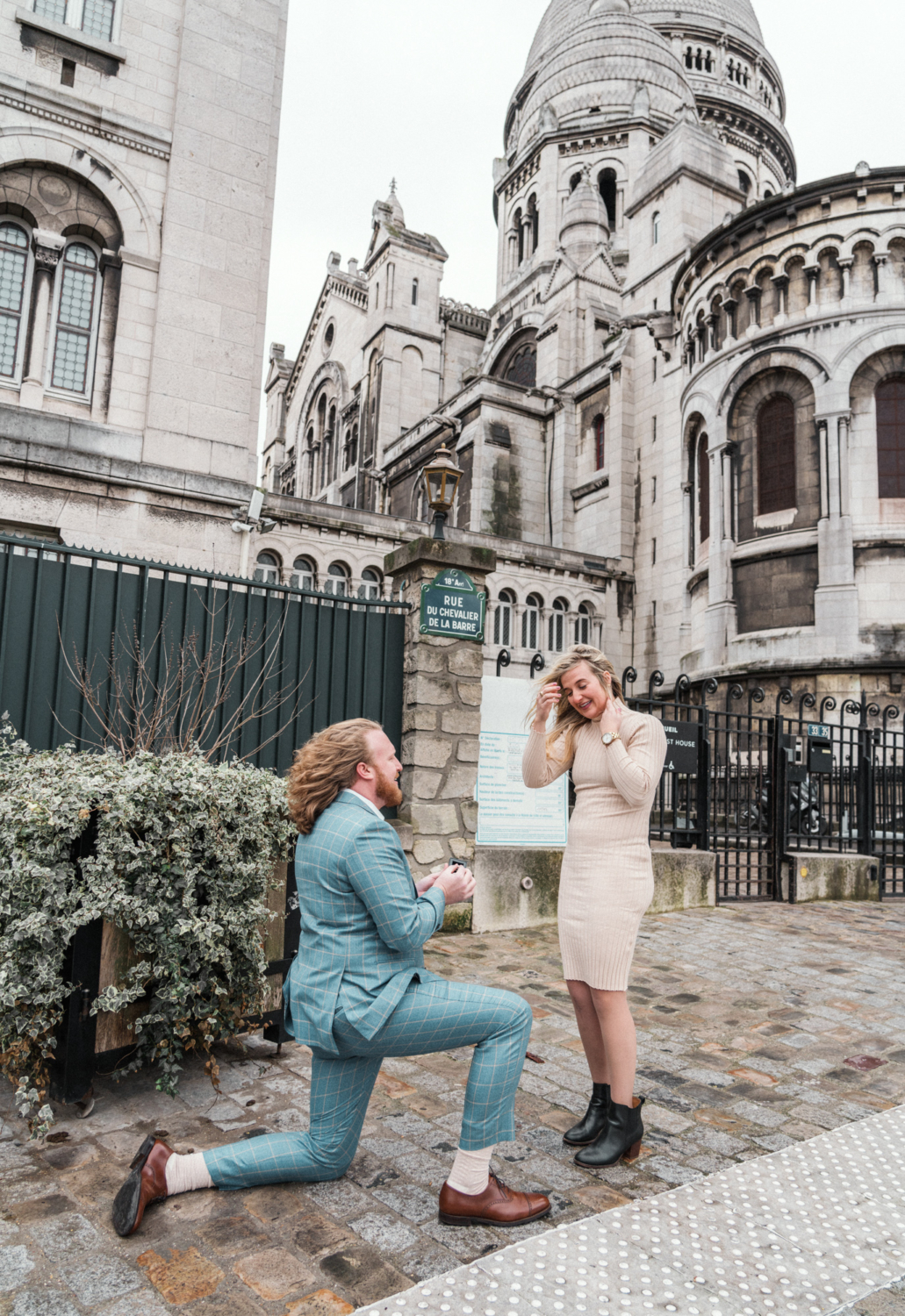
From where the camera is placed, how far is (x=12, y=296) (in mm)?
11344

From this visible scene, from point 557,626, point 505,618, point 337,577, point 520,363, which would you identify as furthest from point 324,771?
point 520,363

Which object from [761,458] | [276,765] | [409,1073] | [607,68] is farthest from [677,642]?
[607,68]

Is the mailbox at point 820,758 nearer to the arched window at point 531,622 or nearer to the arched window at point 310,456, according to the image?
the arched window at point 531,622

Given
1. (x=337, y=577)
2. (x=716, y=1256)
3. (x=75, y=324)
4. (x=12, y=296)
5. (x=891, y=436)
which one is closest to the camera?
(x=716, y=1256)

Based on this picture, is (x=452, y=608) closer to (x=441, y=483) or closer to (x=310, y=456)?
(x=441, y=483)

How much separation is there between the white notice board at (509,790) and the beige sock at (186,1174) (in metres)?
4.89

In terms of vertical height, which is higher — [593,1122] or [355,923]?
[355,923]

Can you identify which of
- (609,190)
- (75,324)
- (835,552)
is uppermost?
(609,190)

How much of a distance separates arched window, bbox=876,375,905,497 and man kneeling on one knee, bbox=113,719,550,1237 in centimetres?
1943

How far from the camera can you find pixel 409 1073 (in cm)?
409

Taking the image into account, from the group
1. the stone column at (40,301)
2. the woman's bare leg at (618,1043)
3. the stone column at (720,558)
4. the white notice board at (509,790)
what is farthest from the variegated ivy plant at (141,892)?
the stone column at (720,558)

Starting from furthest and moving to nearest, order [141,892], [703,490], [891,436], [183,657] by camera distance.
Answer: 1. [703,490]
2. [891,436]
3. [183,657]
4. [141,892]

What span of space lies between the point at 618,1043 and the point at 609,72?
5060 cm

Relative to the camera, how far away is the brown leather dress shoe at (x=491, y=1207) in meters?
2.64
